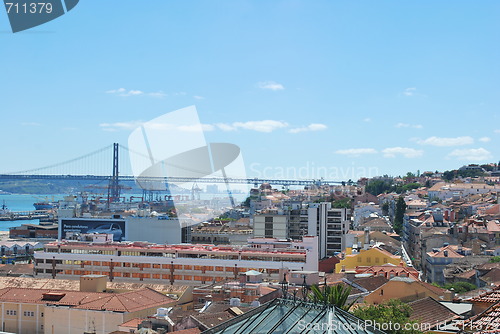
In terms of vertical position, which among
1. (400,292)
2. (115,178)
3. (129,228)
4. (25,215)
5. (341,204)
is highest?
(115,178)

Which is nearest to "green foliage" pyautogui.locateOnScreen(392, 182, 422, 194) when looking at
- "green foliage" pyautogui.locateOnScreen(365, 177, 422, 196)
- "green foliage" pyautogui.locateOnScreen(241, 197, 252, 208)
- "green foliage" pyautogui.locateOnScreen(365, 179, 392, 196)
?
"green foliage" pyautogui.locateOnScreen(365, 177, 422, 196)

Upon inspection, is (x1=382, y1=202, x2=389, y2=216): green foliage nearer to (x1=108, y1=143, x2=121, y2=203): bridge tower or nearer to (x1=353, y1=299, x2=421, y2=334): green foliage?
(x1=108, y1=143, x2=121, y2=203): bridge tower

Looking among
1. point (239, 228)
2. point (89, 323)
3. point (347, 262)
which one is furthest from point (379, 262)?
point (239, 228)

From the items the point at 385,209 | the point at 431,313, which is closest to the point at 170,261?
the point at 431,313

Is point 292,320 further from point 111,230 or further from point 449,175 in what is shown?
point 449,175

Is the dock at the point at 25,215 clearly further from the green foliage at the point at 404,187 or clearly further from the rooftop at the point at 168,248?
the rooftop at the point at 168,248

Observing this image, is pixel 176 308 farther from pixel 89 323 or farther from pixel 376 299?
pixel 376 299
